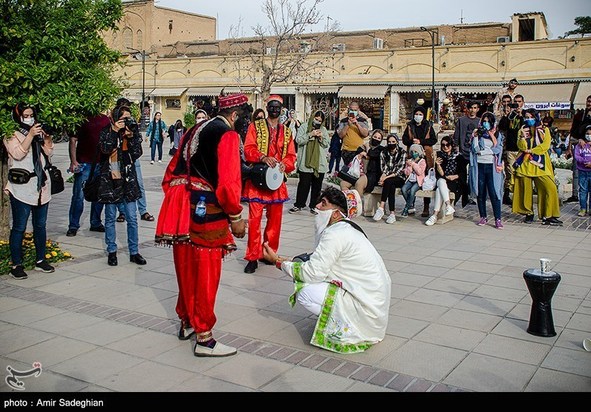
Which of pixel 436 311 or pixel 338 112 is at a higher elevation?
pixel 338 112

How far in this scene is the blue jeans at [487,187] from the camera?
10562 millimetres

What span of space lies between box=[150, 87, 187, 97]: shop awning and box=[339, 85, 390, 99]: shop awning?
13.0 m

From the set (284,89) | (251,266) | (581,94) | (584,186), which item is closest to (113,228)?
(251,266)

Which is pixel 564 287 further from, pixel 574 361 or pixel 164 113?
pixel 164 113

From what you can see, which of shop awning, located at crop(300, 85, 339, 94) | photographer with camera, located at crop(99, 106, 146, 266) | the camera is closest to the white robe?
photographer with camera, located at crop(99, 106, 146, 266)

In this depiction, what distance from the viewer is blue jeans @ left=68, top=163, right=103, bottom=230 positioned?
382 inches

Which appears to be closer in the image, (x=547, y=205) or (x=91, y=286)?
(x=91, y=286)

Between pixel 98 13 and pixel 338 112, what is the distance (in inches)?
1274

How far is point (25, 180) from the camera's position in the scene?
7.14 meters

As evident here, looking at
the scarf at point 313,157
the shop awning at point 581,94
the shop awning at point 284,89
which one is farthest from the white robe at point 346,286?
the shop awning at point 284,89

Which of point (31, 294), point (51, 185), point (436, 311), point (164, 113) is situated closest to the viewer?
point (436, 311)

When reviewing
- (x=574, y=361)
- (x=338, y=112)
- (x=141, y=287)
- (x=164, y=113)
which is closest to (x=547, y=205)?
(x=574, y=361)

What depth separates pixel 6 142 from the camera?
712cm

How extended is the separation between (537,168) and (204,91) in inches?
1438
